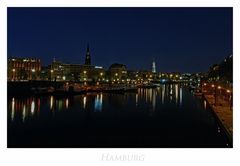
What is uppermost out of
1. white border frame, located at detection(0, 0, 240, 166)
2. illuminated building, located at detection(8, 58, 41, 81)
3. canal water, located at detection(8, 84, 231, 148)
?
illuminated building, located at detection(8, 58, 41, 81)

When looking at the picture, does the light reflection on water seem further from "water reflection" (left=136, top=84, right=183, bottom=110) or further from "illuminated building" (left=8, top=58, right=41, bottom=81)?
"illuminated building" (left=8, top=58, right=41, bottom=81)

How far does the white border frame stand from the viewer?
198 centimetres

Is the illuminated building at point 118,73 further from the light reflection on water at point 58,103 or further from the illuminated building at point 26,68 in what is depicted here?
the light reflection on water at point 58,103

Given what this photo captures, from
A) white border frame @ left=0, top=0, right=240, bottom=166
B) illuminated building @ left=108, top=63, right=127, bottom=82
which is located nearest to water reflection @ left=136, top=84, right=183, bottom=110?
white border frame @ left=0, top=0, right=240, bottom=166

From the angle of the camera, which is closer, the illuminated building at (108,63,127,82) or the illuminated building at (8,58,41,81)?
the illuminated building at (8,58,41,81)
